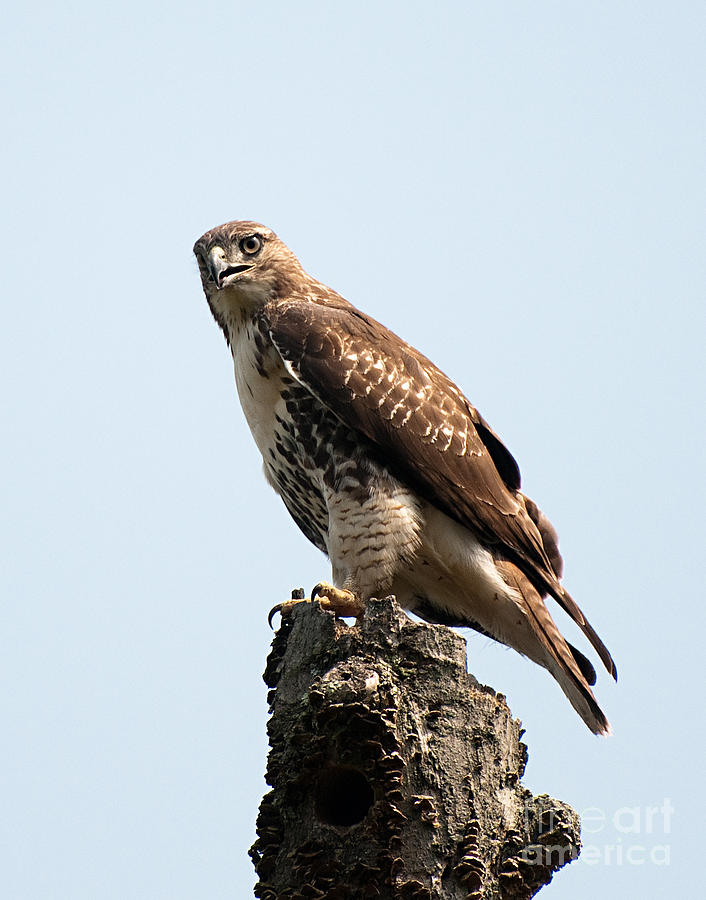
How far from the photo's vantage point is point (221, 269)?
235 inches

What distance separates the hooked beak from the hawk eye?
0.38 ft

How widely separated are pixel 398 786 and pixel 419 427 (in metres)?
2.18

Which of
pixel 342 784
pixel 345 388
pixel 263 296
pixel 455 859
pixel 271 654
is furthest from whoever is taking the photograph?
pixel 263 296

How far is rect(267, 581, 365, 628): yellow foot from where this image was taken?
15.9 feet

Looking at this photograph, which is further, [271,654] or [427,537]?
[427,537]

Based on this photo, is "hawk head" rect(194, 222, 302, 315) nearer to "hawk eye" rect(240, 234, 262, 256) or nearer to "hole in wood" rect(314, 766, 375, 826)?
"hawk eye" rect(240, 234, 262, 256)

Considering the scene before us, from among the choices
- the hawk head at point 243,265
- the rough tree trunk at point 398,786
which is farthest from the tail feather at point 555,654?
the hawk head at point 243,265

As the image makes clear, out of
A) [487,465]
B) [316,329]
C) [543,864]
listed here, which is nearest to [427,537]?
[487,465]

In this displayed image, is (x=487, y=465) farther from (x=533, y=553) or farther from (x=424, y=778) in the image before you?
(x=424, y=778)

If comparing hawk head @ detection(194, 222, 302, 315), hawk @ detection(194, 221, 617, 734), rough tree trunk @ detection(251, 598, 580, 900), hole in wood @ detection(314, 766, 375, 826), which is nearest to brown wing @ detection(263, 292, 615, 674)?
hawk @ detection(194, 221, 617, 734)

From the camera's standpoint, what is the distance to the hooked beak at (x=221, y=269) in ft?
19.4

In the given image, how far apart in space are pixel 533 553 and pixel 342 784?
6.63 feet

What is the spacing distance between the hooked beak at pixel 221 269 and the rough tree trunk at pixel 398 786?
8.46ft

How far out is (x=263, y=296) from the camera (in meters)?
5.93
